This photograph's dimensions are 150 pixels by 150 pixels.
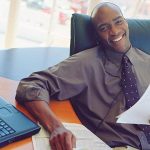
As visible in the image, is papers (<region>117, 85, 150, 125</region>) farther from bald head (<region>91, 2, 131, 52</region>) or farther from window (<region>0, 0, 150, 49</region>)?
window (<region>0, 0, 150, 49</region>)

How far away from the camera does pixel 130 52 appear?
5.02 ft

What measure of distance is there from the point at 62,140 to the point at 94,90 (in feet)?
1.44

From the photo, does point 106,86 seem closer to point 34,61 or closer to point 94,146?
point 94,146

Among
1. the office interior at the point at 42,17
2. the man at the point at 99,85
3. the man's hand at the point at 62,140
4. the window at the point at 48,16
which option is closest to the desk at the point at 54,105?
the man at the point at 99,85

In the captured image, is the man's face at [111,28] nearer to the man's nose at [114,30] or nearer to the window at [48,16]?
the man's nose at [114,30]

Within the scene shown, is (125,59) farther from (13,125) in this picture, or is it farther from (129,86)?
(13,125)

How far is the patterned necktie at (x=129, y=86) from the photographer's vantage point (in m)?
1.34

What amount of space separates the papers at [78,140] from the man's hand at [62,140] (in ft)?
0.06

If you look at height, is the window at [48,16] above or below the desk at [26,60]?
above

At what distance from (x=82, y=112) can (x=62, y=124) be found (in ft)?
0.95

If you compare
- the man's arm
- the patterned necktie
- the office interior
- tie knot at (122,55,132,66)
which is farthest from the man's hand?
the office interior

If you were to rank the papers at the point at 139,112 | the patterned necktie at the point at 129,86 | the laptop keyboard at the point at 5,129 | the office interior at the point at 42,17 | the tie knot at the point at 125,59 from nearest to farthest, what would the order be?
the laptop keyboard at the point at 5,129 < the papers at the point at 139,112 < the patterned necktie at the point at 129,86 < the tie knot at the point at 125,59 < the office interior at the point at 42,17

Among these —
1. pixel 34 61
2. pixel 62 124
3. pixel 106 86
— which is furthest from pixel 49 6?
pixel 62 124

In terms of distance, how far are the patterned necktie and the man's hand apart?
0.46 meters
